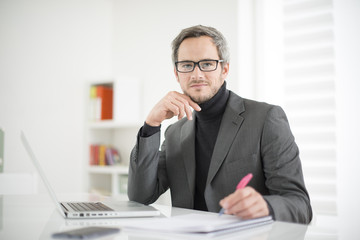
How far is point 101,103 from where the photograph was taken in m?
3.84

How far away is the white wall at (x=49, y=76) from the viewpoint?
343 cm

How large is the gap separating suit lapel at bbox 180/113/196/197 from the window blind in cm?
164

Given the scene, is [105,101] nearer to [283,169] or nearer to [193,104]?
[193,104]

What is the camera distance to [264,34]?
330 centimetres

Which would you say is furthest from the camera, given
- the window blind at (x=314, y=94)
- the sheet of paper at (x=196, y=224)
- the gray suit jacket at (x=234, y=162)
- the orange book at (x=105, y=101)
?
the orange book at (x=105, y=101)

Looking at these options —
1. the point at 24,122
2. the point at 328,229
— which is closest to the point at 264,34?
the point at 24,122

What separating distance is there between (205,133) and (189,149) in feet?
0.42

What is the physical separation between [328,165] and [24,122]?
2.82 m

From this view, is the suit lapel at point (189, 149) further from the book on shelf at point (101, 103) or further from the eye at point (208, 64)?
the book on shelf at point (101, 103)

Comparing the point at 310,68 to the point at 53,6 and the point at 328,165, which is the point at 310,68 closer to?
the point at 328,165

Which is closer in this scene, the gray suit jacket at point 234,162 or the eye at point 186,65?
the gray suit jacket at point 234,162

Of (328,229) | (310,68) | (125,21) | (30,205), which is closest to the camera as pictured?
(328,229)

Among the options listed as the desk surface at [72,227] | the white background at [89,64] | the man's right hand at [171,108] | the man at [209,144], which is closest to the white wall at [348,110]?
the white background at [89,64]

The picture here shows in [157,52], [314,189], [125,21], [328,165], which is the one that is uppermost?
[125,21]
